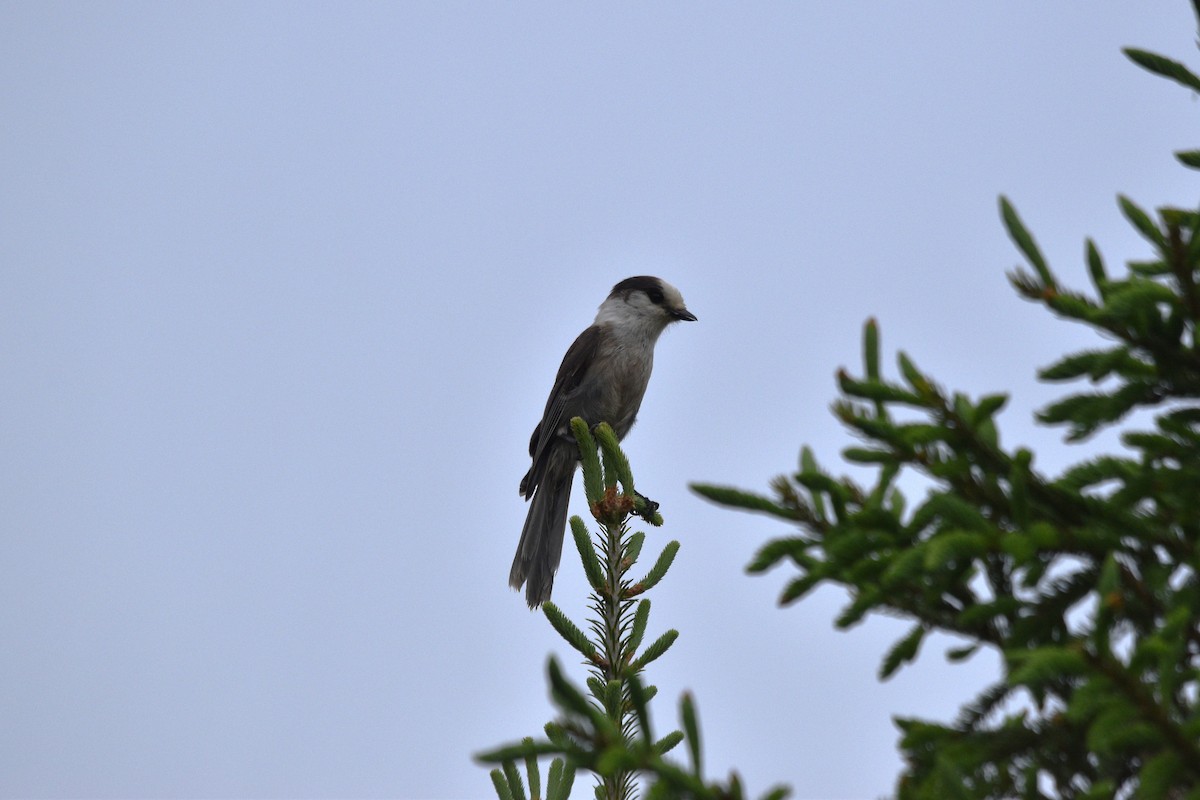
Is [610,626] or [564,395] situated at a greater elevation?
[564,395]

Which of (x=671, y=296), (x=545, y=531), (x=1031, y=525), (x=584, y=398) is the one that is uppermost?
(x=671, y=296)

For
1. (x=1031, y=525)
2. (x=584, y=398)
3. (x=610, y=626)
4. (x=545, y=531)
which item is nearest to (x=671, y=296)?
(x=584, y=398)

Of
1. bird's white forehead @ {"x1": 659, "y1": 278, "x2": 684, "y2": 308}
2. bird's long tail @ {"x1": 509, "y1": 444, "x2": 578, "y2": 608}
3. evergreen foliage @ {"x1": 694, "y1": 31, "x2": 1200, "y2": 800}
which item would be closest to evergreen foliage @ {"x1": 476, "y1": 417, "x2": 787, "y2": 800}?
evergreen foliage @ {"x1": 694, "y1": 31, "x2": 1200, "y2": 800}

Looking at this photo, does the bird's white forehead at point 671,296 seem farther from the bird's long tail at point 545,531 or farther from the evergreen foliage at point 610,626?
the evergreen foliage at point 610,626

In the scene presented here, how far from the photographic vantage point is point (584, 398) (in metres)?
6.91

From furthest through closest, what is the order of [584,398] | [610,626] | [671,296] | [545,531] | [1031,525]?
1. [671,296]
2. [584,398]
3. [545,531]
4. [610,626]
5. [1031,525]

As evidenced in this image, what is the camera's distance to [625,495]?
3.68 meters

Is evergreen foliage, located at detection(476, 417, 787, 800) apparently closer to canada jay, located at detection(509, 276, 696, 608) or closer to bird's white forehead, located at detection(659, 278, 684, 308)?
canada jay, located at detection(509, 276, 696, 608)

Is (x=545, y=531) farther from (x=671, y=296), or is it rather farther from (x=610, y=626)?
(x=610, y=626)

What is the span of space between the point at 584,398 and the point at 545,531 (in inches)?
39.1

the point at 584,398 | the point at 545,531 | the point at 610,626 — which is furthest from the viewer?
the point at 584,398

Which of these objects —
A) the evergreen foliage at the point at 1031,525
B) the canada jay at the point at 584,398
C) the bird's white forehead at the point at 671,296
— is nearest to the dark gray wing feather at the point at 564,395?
the canada jay at the point at 584,398

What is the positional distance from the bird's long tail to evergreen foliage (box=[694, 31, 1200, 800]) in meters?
4.16

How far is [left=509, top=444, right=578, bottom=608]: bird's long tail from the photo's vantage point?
609 centimetres
